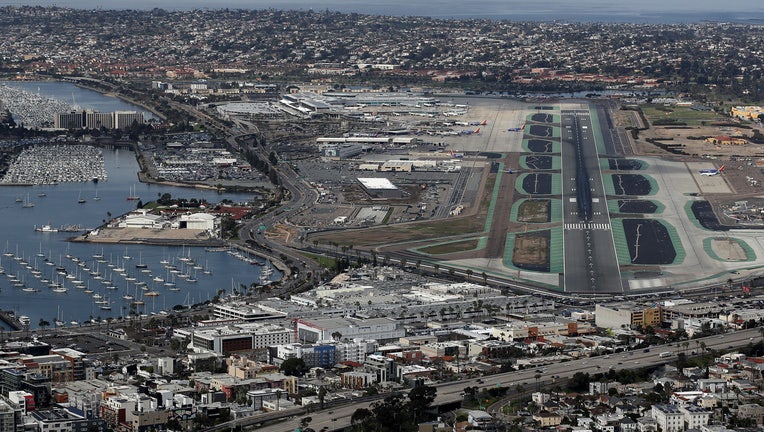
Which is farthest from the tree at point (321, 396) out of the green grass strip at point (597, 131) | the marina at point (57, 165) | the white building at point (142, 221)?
the green grass strip at point (597, 131)

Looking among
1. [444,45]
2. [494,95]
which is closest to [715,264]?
[494,95]

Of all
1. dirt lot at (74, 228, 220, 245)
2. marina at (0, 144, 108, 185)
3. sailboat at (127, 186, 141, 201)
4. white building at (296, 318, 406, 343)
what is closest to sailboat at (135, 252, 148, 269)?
dirt lot at (74, 228, 220, 245)

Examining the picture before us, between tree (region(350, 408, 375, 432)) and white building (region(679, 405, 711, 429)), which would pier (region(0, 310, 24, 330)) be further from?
white building (region(679, 405, 711, 429))

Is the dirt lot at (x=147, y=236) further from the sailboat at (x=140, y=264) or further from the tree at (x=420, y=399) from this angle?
the tree at (x=420, y=399)

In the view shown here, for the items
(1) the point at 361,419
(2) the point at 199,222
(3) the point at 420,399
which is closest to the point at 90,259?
(2) the point at 199,222

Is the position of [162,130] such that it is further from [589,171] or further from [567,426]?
[567,426]

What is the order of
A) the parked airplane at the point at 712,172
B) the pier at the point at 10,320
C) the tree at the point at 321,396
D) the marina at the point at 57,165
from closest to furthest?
the tree at the point at 321,396, the pier at the point at 10,320, the parked airplane at the point at 712,172, the marina at the point at 57,165
